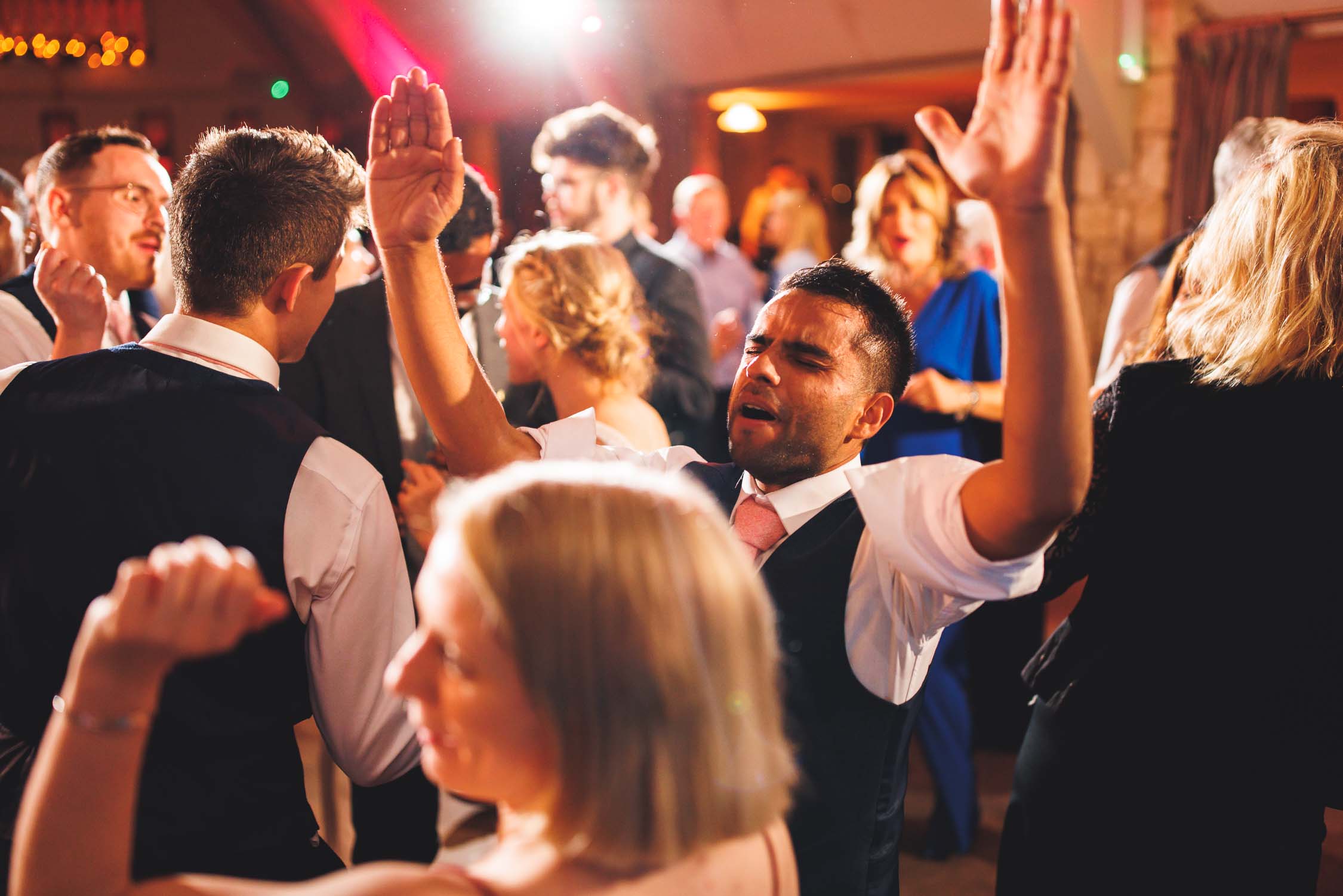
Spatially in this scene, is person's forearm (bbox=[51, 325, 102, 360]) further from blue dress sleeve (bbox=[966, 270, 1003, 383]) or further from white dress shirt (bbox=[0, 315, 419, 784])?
blue dress sleeve (bbox=[966, 270, 1003, 383])

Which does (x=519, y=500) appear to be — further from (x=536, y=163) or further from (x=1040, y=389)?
(x=536, y=163)

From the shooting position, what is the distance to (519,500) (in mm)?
718

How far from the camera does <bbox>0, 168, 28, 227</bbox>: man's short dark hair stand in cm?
275

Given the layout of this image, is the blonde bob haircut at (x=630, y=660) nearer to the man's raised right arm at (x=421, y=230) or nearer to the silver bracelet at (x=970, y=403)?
the man's raised right arm at (x=421, y=230)

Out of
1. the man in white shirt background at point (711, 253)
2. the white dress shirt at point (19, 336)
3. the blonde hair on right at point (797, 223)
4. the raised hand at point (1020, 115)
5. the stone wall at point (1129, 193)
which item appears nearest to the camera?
the raised hand at point (1020, 115)

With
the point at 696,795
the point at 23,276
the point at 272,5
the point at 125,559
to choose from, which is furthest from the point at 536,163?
the point at 272,5

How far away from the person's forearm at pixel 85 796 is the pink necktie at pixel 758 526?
2.41 feet

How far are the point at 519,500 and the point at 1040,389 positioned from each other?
49cm

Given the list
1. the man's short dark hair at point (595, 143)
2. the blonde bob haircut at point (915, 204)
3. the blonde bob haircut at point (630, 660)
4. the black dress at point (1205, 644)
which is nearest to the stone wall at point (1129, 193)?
the blonde bob haircut at point (915, 204)

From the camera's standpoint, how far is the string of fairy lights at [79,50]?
6137 mm

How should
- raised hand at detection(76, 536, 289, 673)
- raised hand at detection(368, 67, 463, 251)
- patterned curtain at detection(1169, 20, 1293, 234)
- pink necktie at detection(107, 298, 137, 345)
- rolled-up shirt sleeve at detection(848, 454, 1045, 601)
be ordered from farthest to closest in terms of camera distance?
patterned curtain at detection(1169, 20, 1293, 234) → pink necktie at detection(107, 298, 137, 345) → raised hand at detection(368, 67, 463, 251) → rolled-up shirt sleeve at detection(848, 454, 1045, 601) → raised hand at detection(76, 536, 289, 673)

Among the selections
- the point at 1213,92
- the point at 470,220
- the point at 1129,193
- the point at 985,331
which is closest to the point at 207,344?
the point at 470,220

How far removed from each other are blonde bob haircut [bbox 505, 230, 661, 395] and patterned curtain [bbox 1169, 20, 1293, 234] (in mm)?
3487

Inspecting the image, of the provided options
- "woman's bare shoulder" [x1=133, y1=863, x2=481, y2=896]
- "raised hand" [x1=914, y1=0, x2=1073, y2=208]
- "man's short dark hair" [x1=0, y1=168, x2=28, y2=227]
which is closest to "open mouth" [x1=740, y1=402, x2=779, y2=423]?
"raised hand" [x1=914, y1=0, x2=1073, y2=208]
